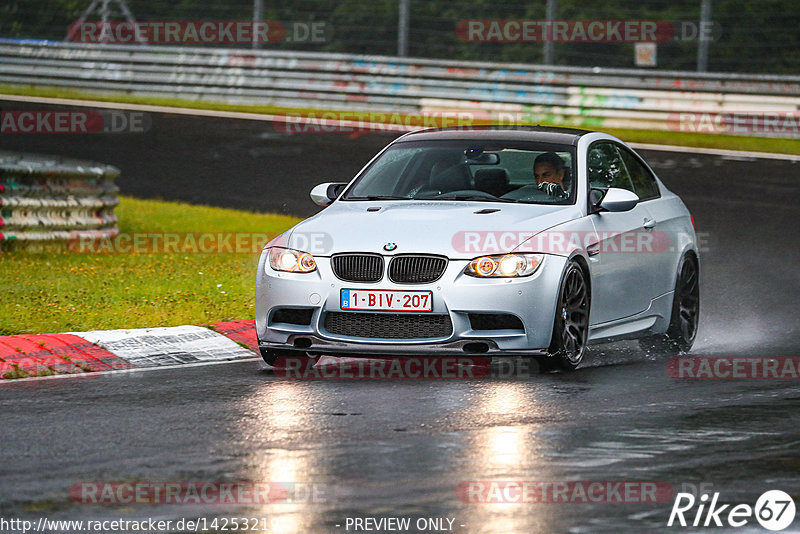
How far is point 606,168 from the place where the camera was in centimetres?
1064

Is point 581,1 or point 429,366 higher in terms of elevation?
point 581,1

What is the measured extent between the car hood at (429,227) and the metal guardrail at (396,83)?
1471cm

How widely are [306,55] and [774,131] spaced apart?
8154mm

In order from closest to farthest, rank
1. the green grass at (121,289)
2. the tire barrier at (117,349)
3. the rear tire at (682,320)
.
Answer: the tire barrier at (117,349) < the rear tire at (682,320) < the green grass at (121,289)

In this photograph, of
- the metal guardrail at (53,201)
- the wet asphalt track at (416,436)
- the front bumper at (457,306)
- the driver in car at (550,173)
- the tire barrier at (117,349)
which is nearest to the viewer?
the wet asphalt track at (416,436)

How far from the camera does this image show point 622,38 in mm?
30016

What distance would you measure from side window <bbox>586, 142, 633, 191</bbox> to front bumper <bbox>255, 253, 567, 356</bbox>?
1.51m

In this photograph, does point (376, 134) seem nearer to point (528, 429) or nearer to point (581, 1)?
point (581, 1)

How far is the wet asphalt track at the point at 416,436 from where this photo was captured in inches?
232

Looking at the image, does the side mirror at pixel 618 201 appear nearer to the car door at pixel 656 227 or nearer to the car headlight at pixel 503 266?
the car door at pixel 656 227

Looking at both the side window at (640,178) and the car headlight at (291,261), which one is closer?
the car headlight at (291,261)

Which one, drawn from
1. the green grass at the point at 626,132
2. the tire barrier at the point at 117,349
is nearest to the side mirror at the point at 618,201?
the tire barrier at the point at 117,349

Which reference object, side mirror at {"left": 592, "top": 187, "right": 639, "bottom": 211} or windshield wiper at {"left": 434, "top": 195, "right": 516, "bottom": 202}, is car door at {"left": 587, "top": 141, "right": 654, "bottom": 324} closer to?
side mirror at {"left": 592, "top": 187, "right": 639, "bottom": 211}

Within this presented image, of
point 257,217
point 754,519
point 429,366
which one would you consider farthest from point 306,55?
point 754,519
